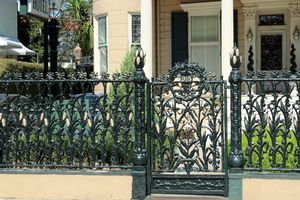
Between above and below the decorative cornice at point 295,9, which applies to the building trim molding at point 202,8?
above

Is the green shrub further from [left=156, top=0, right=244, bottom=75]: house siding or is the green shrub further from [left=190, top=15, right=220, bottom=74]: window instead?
[left=190, top=15, right=220, bottom=74]: window

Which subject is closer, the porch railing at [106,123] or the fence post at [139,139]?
the porch railing at [106,123]

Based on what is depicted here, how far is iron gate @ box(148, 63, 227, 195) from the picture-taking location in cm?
621

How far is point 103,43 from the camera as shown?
15.7 metres

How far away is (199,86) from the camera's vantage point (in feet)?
20.6

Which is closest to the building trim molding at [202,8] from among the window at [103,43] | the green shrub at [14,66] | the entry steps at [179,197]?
the window at [103,43]

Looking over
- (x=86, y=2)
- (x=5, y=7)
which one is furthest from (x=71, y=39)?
(x=5, y=7)

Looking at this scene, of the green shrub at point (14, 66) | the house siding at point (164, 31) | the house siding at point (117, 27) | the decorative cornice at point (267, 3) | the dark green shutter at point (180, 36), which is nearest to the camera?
the decorative cornice at point (267, 3)

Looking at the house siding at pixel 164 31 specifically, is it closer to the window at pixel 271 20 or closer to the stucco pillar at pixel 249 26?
the stucco pillar at pixel 249 26

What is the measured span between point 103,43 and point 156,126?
9.62m

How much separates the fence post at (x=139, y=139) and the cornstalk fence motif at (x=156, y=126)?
0.01 meters

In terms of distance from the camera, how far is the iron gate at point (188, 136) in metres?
6.21

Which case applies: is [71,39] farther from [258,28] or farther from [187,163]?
[187,163]

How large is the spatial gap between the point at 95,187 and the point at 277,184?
94.1 inches
